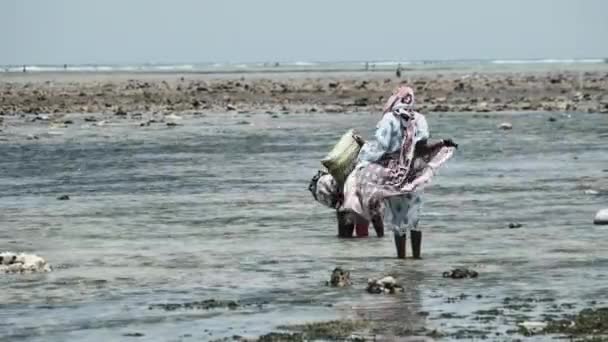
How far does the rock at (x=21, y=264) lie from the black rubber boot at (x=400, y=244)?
2992 mm

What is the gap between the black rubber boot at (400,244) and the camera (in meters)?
15.5

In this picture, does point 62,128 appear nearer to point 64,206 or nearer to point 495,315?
point 64,206

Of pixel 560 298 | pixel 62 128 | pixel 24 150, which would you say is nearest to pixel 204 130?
pixel 62 128

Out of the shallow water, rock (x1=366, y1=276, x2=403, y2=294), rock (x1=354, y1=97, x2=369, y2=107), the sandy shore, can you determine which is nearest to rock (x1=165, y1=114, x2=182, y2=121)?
the sandy shore

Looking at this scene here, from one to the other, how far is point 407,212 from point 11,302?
12.7ft

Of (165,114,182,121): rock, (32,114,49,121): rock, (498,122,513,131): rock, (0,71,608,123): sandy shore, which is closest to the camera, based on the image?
(498,122,513,131): rock

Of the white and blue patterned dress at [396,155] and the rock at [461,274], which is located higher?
the white and blue patterned dress at [396,155]

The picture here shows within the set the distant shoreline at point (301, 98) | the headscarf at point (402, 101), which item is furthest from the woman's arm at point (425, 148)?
the distant shoreline at point (301, 98)

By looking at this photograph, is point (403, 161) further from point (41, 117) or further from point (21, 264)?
point (41, 117)

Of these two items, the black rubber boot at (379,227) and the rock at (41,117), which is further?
the rock at (41,117)

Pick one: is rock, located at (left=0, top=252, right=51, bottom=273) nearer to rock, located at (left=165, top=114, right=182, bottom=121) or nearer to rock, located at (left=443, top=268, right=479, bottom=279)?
rock, located at (left=443, top=268, right=479, bottom=279)

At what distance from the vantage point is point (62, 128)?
133 ft

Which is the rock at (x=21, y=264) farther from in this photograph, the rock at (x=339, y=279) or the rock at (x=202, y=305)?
the rock at (x=339, y=279)

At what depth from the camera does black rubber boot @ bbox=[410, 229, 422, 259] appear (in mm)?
15492
